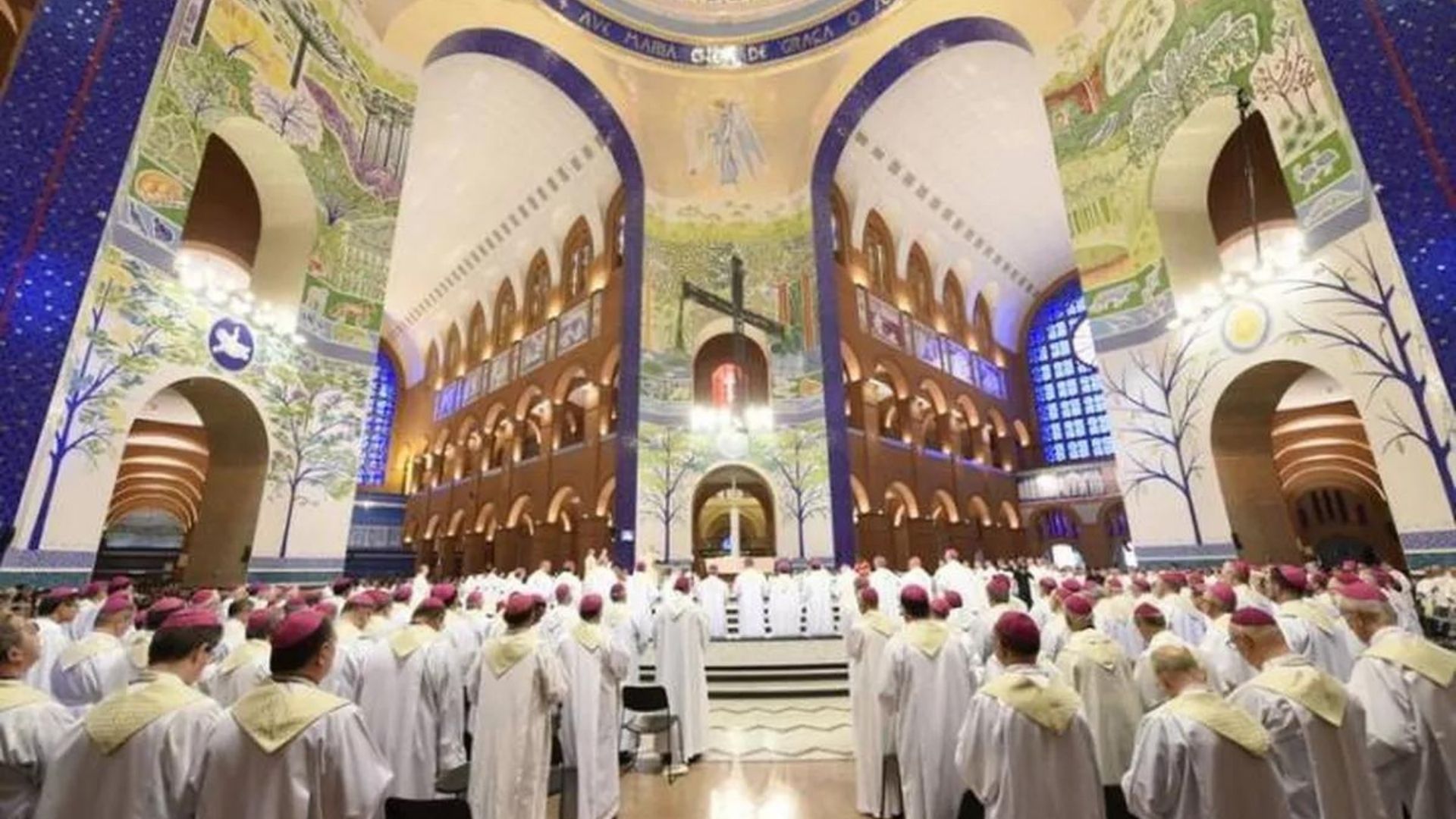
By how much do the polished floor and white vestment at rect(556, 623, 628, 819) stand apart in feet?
0.98

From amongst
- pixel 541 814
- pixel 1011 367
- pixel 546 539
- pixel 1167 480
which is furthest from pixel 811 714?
pixel 1011 367

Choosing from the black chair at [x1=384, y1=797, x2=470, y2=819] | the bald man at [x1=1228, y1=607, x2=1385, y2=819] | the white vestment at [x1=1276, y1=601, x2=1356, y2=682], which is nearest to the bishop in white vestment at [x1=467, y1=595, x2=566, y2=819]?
the black chair at [x1=384, y1=797, x2=470, y2=819]

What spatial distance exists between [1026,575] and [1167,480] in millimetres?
3539

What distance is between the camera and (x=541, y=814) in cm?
346

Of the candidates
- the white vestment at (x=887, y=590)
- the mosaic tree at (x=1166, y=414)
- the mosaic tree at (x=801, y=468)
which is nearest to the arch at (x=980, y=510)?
the mosaic tree at (x=801, y=468)

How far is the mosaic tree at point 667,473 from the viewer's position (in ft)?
45.4

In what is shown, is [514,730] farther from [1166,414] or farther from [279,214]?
[279,214]

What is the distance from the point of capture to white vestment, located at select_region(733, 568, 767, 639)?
10148 mm

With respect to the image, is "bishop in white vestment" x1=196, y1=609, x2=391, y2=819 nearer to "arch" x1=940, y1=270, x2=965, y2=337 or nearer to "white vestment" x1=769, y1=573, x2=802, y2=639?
"white vestment" x1=769, y1=573, x2=802, y2=639

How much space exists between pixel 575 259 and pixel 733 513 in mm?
10700

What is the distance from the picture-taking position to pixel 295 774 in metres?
1.91

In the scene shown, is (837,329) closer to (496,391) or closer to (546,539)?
(546,539)

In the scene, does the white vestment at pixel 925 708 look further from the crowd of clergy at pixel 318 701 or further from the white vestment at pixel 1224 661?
the crowd of clergy at pixel 318 701

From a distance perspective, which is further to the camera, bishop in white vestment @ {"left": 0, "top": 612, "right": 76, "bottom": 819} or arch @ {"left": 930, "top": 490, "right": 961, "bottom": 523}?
arch @ {"left": 930, "top": 490, "right": 961, "bottom": 523}
